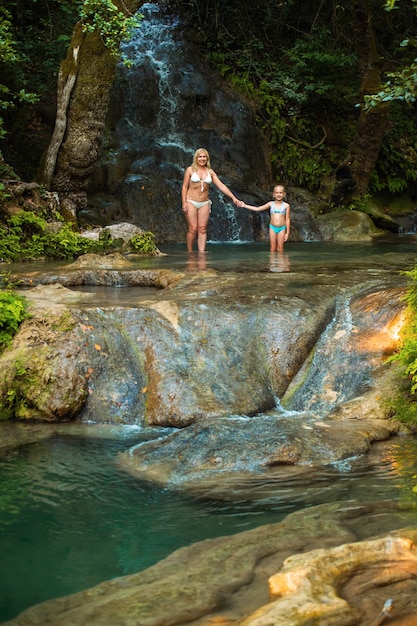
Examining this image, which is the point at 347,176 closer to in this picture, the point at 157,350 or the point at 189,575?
the point at 157,350

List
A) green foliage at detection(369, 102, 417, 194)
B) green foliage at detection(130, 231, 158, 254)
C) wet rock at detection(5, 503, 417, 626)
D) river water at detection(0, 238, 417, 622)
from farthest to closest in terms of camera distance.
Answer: green foliage at detection(369, 102, 417, 194) < green foliage at detection(130, 231, 158, 254) < river water at detection(0, 238, 417, 622) < wet rock at detection(5, 503, 417, 626)

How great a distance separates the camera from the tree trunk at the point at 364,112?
1689cm

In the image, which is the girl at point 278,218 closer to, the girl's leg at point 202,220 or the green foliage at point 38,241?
the girl's leg at point 202,220

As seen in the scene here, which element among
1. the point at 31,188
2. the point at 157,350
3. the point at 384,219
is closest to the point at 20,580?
the point at 157,350

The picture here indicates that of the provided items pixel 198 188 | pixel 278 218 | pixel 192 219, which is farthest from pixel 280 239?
pixel 198 188

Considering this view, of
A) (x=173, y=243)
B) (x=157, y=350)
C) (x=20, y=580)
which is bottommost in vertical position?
(x=20, y=580)

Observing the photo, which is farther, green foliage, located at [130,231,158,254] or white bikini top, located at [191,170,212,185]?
green foliage, located at [130,231,158,254]

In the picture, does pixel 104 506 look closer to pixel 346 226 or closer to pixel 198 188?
pixel 198 188

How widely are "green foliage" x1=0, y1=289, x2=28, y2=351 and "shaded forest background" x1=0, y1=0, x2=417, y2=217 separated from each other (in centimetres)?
925

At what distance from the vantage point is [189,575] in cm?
337

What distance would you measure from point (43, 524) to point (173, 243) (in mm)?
11785

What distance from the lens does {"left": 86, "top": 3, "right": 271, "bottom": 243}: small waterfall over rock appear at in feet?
52.9

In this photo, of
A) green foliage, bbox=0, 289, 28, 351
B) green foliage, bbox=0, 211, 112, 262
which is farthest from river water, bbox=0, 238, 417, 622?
green foliage, bbox=0, 211, 112, 262

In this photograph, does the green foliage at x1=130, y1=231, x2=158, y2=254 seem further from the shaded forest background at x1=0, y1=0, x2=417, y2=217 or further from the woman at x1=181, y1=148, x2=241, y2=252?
the shaded forest background at x1=0, y1=0, x2=417, y2=217
